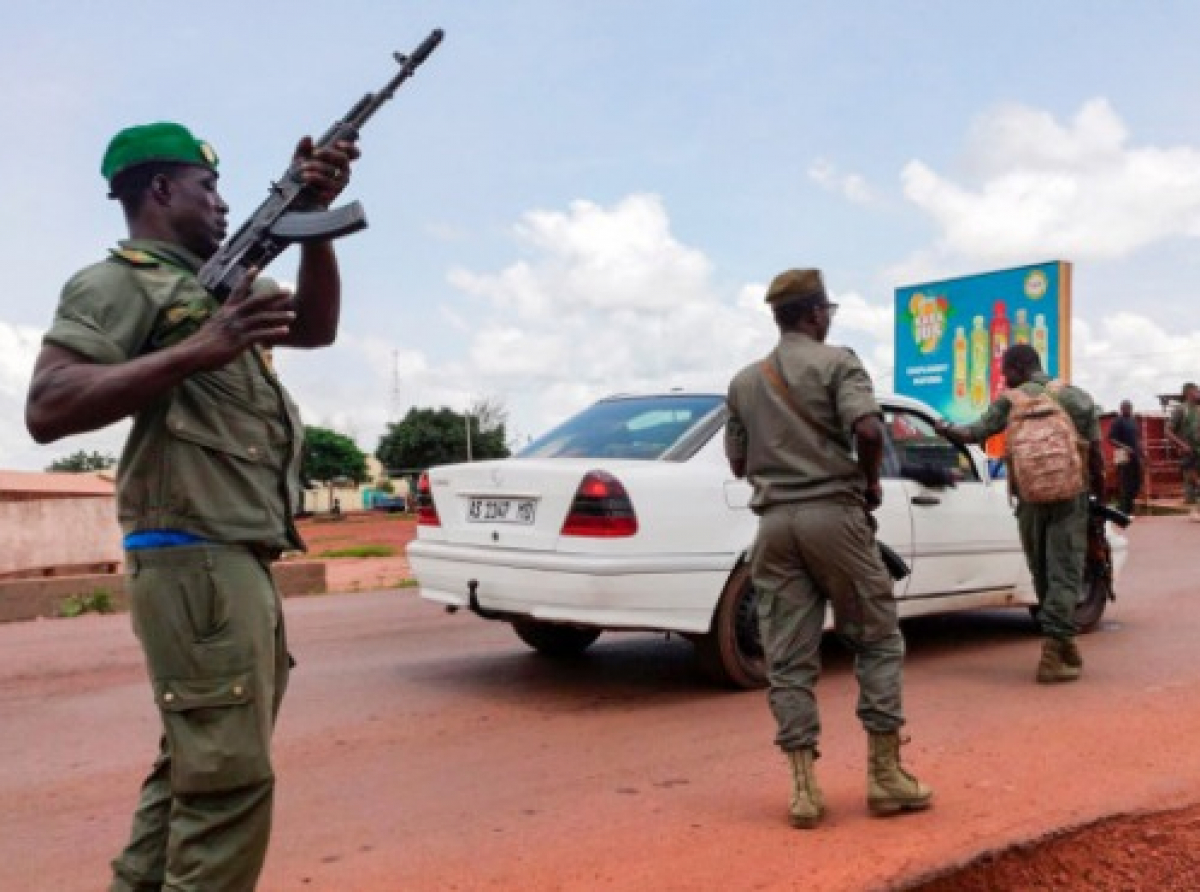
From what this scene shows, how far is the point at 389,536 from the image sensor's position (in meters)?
35.5

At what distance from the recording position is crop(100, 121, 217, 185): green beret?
95.5 inches

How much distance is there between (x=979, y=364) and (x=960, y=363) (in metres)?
0.46

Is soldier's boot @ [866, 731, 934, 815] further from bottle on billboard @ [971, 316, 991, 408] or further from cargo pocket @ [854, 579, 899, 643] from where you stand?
bottle on billboard @ [971, 316, 991, 408]

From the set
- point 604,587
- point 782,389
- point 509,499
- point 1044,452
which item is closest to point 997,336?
point 1044,452

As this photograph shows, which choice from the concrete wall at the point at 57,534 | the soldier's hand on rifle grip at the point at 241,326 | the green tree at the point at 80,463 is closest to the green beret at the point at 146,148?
the soldier's hand on rifle grip at the point at 241,326

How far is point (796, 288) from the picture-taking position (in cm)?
423

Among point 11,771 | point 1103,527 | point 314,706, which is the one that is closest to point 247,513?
point 11,771

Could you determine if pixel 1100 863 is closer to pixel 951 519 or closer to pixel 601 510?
pixel 601 510

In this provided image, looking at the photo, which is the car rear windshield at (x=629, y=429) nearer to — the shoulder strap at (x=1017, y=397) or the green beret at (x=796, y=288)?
the shoulder strap at (x=1017, y=397)

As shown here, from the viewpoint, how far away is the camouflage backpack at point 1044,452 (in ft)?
20.0

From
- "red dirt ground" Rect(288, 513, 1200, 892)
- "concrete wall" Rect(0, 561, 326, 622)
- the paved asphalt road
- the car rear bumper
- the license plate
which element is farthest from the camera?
"concrete wall" Rect(0, 561, 326, 622)

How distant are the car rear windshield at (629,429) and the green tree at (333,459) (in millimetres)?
62870

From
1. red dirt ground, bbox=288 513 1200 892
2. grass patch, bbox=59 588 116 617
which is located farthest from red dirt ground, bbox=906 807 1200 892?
grass patch, bbox=59 588 116 617

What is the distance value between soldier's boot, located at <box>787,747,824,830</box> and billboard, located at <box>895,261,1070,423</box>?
15.3 metres
